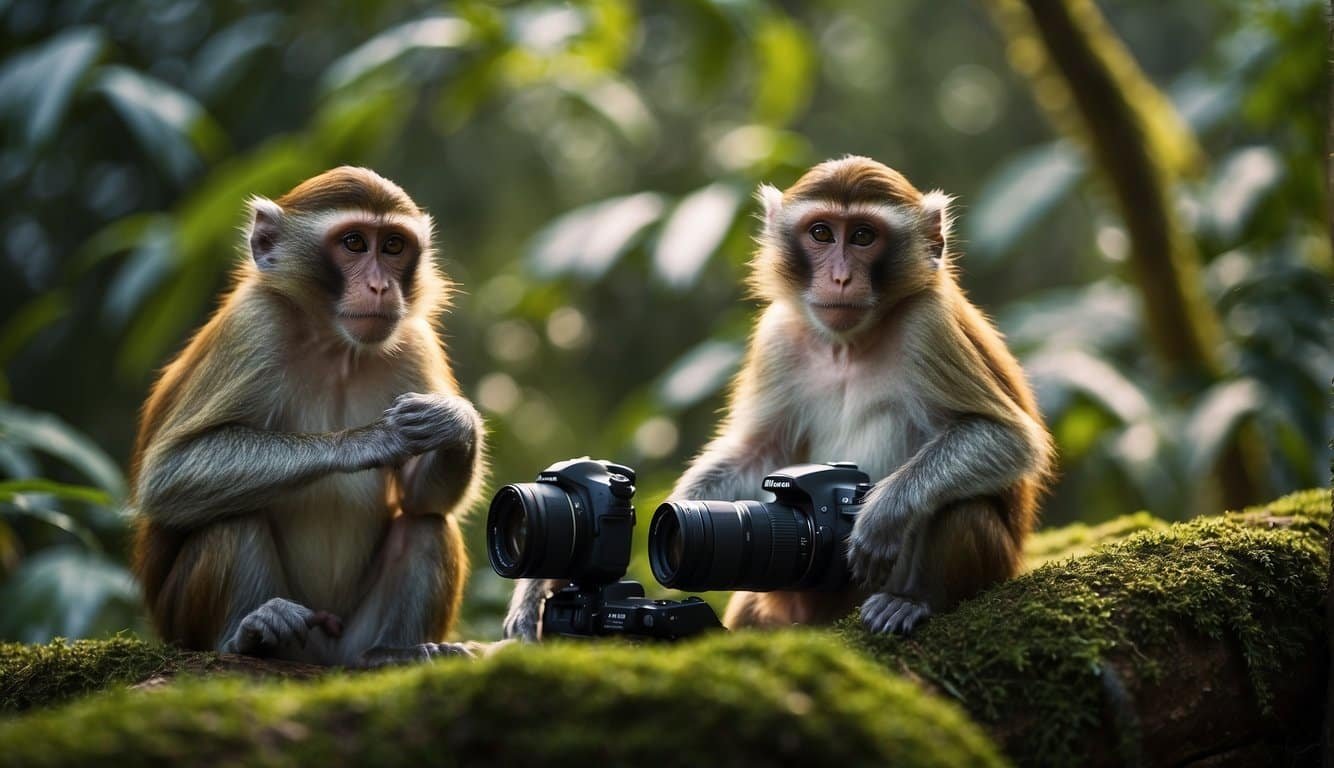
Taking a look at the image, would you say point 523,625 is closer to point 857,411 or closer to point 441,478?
point 441,478

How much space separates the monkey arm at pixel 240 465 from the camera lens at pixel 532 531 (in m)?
0.54

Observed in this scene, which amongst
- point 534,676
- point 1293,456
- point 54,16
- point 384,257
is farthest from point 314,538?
point 54,16

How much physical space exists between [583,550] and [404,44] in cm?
495

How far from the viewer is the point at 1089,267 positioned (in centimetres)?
1580

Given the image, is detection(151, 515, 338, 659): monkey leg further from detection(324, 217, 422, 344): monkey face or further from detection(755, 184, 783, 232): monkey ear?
detection(755, 184, 783, 232): monkey ear

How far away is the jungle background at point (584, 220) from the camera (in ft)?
28.0

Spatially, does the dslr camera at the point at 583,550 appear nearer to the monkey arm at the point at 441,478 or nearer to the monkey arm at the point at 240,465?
the monkey arm at the point at 441,478

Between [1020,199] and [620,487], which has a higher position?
[1020,199]

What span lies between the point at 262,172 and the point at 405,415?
3754 mm

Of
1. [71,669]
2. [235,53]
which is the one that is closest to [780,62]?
[235,53]

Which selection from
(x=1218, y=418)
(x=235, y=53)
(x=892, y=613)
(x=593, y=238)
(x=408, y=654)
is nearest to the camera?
(x=892, y=613)

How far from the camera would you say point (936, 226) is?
617 centimetres

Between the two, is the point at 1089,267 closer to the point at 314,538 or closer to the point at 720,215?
the point at 720,215

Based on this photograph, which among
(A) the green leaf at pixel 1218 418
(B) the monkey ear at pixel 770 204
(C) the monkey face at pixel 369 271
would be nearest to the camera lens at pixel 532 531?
(C) the monkey face at pixel 369 271
